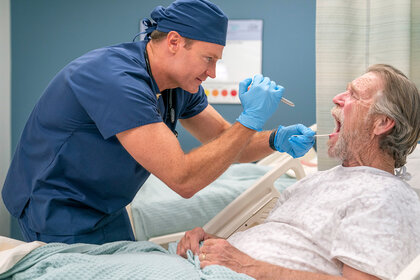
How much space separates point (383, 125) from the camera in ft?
4.41

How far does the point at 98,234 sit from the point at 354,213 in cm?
86

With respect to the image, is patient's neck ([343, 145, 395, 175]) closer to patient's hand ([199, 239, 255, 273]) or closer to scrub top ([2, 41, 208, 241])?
patient's hand ([199, 239, 255, 273])

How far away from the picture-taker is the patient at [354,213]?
111 cm

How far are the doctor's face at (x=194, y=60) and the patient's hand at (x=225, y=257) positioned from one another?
0.57 metres

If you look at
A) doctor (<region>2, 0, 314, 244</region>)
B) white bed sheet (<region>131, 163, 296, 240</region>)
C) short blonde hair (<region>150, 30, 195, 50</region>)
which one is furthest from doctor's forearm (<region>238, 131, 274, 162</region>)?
white bed sheet (<region>131, 163, 296, 240</region>)

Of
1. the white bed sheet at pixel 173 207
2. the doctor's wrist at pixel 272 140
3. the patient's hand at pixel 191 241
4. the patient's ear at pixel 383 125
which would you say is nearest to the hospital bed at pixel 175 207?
the white bed sheet at pixel 173 207

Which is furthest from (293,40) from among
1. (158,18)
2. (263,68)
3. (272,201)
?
(158,18)

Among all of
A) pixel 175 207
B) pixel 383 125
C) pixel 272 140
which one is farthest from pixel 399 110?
pixel 175 207

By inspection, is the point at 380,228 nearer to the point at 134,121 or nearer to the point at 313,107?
the point at 134,121

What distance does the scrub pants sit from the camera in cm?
143

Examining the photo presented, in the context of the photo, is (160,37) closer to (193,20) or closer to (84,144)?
(193,20)

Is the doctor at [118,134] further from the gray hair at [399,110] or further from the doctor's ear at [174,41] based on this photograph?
the gray hair at [399,110]

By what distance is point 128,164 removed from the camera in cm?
143

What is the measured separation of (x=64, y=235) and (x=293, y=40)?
2497 mm
